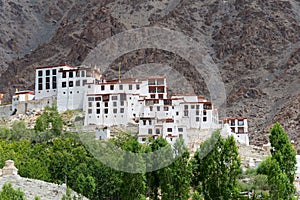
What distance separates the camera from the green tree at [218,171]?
47.2 m

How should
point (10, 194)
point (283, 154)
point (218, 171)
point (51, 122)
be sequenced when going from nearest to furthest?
point (10, 194), point (218, 171), point (283, 154), point (51, 122)

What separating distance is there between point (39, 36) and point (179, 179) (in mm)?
142469

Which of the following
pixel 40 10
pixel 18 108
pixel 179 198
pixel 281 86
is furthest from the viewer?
pixel 40 10

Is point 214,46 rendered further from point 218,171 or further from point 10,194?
point 10,194

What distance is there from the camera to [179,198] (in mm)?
47688

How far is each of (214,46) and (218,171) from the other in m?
101

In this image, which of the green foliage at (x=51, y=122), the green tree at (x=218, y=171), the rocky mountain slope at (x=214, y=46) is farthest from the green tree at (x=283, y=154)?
the rocky mountain slope at (x=214, y=46)

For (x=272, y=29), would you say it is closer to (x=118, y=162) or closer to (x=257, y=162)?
(x=257, y=162)

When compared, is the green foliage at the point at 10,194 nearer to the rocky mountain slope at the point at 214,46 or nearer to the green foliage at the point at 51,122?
the green foliage at the point at 51,122

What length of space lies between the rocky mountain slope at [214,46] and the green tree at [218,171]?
A: 58589 mm

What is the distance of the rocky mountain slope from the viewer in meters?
122

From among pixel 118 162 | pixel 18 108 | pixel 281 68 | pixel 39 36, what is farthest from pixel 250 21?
pixel 118 162

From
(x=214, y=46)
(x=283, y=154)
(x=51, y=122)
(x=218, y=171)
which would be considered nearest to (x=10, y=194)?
(x=218, y=171)

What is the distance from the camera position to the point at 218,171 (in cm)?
4825
